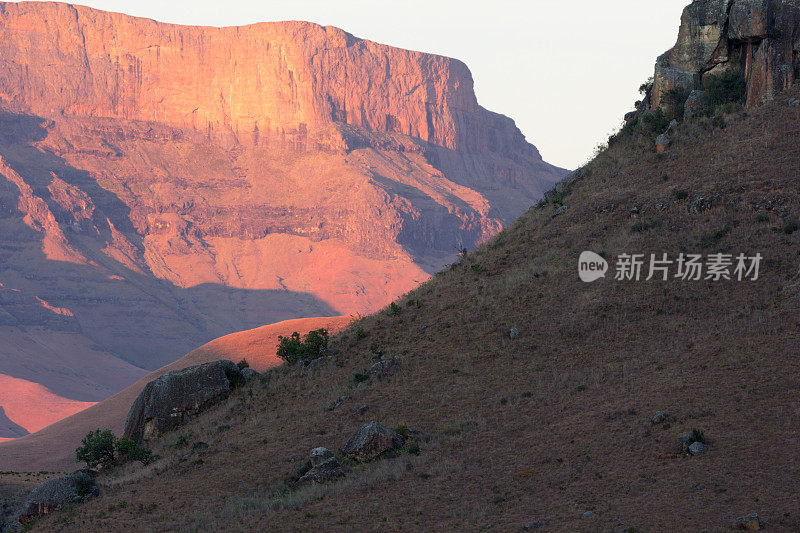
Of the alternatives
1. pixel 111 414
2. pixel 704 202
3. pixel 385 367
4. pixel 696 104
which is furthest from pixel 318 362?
pixel 111 414

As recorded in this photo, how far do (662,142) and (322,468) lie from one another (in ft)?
105

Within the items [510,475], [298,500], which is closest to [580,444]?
[510,475]

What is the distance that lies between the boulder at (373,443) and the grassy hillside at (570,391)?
986mm

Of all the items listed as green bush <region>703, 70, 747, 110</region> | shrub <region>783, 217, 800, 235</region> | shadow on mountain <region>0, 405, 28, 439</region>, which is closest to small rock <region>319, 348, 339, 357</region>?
Answer: shrub <region>783, 217, 800, 235</region>

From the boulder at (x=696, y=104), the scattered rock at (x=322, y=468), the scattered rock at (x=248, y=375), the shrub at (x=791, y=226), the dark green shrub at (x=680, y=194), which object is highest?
the boulder at (x=696, y=104)

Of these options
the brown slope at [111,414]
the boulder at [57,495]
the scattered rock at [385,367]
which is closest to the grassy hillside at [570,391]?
the scattered rock at [385,367]

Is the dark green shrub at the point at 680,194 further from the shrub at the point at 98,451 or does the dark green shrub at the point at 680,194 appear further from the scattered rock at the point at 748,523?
the shrub at the point at 98,451

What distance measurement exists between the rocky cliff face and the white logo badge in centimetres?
1511

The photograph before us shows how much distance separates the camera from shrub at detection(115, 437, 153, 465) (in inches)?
1551

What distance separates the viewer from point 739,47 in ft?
166

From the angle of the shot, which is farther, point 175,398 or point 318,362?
point 318,362

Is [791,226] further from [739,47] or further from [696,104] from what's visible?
[739,47]

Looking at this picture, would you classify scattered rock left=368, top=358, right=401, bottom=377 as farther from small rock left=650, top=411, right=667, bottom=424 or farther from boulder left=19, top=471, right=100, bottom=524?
small rock left=650, top=411, right=667, bottom=424

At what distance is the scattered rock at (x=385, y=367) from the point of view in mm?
40125
